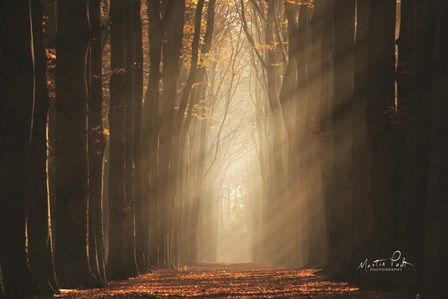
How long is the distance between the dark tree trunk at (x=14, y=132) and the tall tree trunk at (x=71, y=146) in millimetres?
4107

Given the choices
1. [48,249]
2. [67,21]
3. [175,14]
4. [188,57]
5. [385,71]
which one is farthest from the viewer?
[188,57]

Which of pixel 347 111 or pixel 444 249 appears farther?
pixel 347 111

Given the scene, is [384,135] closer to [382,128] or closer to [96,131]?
[382,128]

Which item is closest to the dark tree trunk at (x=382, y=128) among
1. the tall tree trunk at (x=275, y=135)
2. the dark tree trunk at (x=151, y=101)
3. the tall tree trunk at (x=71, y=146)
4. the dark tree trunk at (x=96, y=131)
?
the tall tree trunk at (x=71, y=146)

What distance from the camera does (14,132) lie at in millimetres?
10789

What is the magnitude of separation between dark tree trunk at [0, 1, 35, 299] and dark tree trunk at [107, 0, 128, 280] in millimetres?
8736

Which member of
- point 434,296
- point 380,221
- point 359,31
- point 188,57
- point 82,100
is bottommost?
point 434,296

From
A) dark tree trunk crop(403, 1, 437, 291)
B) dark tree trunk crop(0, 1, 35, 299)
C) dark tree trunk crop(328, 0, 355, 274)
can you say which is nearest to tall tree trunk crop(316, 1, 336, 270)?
dark tree trunk crop(328, 0, 355, 274)

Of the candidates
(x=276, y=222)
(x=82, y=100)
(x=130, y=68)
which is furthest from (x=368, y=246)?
(x=276, y=222)

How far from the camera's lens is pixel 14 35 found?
1087 cm

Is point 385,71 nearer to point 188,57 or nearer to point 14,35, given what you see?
point 14,35

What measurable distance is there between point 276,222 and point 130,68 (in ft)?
70.4

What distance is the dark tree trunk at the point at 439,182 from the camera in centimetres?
1027

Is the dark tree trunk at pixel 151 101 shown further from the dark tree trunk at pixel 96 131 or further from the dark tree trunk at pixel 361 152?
the dark tree trunk at pixel 361 152
